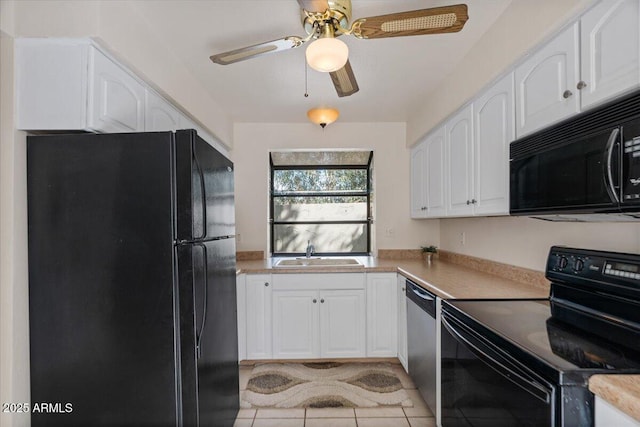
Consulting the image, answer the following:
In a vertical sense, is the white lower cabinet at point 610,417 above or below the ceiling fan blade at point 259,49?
below

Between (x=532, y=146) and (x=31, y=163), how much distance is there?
7.11 ft

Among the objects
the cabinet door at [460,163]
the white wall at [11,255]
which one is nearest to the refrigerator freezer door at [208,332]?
the white wall at [11,255]

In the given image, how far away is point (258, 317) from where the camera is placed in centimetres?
289

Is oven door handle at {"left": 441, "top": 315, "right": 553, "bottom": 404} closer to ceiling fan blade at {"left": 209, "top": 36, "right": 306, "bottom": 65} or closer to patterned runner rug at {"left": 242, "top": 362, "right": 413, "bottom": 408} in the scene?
patterned runner rug at {"left": 242, "top": 362, "right": 413, "bottom": 408}

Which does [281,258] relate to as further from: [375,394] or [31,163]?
[31,163]

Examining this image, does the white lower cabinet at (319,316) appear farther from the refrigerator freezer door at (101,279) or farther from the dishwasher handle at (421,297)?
the refrigerator freezer door at (101,279)

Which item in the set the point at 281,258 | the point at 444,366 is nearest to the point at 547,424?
the point at 444,366

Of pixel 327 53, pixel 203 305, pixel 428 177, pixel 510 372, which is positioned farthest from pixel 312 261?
pixel 510 372

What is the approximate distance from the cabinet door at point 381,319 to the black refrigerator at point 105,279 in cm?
183

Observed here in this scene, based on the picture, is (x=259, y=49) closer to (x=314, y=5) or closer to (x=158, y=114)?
(x=314, y=5)

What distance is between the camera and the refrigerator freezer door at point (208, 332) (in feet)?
4.71

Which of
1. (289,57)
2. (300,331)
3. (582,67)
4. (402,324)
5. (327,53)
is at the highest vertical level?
(289,57)

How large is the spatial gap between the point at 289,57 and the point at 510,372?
2083 mm

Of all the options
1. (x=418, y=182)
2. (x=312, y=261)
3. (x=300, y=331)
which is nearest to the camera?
(x=300, y=331)
